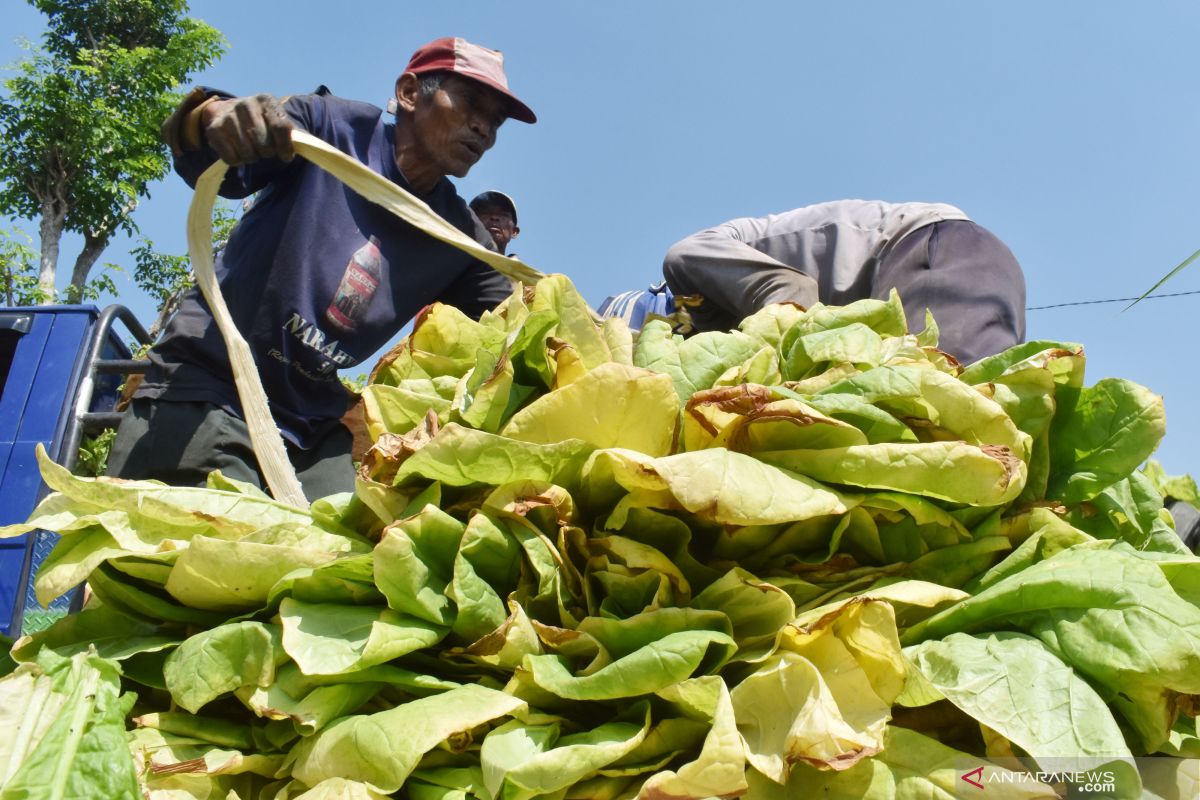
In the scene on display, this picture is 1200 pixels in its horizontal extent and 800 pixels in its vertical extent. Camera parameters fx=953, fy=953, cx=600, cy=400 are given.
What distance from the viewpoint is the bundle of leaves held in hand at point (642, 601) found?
3.17 ft

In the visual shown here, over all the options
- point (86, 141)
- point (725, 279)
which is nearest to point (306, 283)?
point (725, 279)

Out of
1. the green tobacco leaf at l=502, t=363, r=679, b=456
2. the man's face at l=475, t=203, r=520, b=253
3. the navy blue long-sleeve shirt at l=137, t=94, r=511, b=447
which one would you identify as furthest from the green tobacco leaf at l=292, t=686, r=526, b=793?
the man's face at l=475, t=203, r=520, b=253

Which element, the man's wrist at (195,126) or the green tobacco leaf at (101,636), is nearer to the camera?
the green tobacco leaf at (101,636)

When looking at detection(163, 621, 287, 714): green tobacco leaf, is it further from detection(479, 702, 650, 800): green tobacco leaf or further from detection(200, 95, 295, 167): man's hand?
detection(200, 95, 295, 167): man's hand

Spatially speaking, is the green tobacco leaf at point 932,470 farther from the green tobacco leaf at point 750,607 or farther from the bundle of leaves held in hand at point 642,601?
the green tobacco leaf at point 750,607

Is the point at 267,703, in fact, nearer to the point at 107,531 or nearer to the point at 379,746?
the point at 379,746

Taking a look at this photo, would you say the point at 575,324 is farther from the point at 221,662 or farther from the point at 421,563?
the point at 221,662

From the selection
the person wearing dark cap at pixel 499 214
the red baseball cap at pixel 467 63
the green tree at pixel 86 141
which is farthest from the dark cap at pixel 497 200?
the green tree at pixel 86 141

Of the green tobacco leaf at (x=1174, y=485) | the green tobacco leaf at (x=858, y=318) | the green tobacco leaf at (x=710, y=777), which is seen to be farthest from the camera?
the green tobacco leaf at (x=1174, y=485)

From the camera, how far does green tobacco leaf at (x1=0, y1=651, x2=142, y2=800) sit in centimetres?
92

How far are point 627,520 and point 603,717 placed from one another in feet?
0.77

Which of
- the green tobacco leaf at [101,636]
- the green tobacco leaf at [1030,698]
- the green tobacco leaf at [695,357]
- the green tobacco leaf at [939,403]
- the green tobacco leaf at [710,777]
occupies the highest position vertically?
the green tobacco leaf at [695,357]

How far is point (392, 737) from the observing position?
957 millimetres

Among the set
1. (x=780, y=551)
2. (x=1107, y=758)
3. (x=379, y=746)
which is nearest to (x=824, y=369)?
(x=780, y=551)
